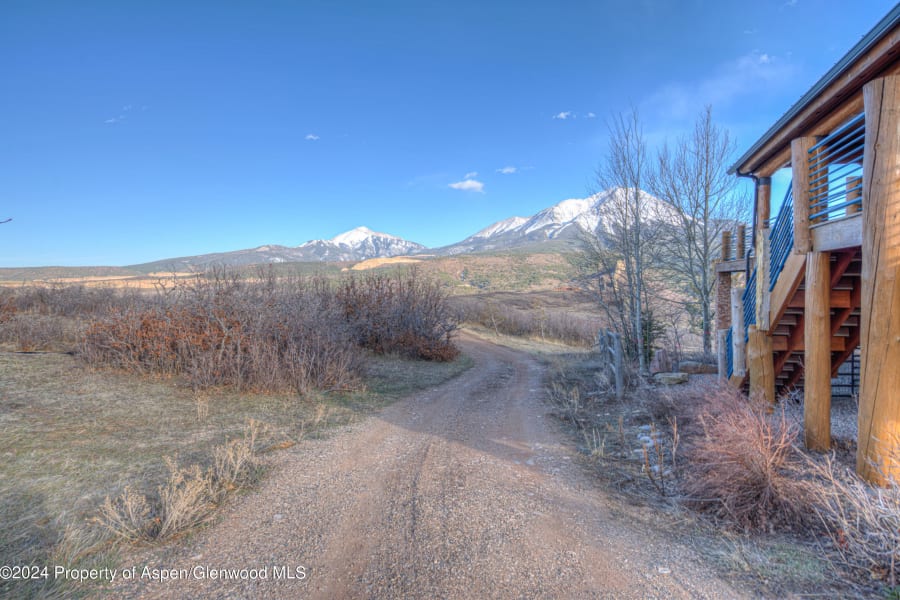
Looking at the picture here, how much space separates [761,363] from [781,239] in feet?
6.59

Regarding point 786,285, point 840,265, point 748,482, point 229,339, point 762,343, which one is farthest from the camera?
point 229,339

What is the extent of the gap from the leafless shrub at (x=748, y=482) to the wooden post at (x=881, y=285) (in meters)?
0.78

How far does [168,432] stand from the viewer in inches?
248

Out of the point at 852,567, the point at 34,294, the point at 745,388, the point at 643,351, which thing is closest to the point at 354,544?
the point at 852,567

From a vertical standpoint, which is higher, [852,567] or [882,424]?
[882,424]

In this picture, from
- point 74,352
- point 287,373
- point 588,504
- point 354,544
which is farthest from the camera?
point 74,352

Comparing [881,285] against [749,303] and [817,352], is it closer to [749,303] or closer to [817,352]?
[817,352]

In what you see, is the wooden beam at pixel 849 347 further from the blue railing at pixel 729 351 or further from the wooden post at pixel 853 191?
the blue railing at pixel 729 351

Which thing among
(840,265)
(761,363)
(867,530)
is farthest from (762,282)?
(867,530)

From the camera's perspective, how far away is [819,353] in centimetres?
520

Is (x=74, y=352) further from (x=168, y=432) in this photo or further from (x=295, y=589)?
(x=295, y=589)

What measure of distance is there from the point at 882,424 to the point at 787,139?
15.2ft

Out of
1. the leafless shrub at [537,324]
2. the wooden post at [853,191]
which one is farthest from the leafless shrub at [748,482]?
the leafless shrub at [537,324]

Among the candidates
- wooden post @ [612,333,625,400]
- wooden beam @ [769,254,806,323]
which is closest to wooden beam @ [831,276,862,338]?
wooden beam @ [769,254,806,323]
